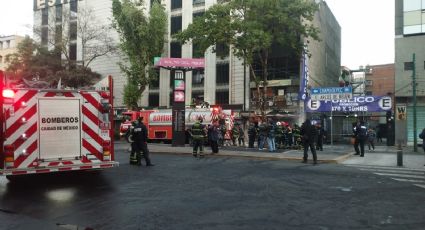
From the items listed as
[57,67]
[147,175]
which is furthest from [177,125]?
[57,67]

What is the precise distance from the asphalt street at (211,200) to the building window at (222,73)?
2828cm

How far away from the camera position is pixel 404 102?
33.1 m

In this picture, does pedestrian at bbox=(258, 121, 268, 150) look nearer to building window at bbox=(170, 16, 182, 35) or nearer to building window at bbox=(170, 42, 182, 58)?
building window at bbox=(170, 42, 182, 58)

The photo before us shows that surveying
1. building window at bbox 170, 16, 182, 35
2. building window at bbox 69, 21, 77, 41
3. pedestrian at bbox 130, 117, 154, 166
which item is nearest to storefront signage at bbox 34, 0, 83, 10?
building window at bbox 69, 21, 77, 41

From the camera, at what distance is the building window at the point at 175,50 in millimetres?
43812

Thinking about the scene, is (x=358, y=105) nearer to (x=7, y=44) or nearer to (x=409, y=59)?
(x=409, y=59)

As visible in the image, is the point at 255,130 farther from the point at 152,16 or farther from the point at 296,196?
the point at 152,16

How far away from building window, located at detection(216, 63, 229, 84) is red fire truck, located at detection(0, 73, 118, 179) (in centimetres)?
3033

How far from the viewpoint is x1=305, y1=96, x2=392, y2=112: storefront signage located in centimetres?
2895

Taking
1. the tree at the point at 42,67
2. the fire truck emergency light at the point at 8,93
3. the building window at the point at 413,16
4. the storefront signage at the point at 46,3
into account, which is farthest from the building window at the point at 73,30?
the fire truck emergency light at the point at 8,93

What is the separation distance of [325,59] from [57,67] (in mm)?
29254

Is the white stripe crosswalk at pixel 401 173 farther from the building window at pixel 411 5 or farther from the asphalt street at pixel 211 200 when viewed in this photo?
the building window at pixel 411 5

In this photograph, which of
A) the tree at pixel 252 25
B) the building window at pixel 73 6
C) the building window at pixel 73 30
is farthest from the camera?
the building window at pixel 73 6

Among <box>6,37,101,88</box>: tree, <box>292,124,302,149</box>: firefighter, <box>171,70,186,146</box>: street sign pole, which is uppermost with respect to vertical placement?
<box>6,37,101,88</box>: tree
